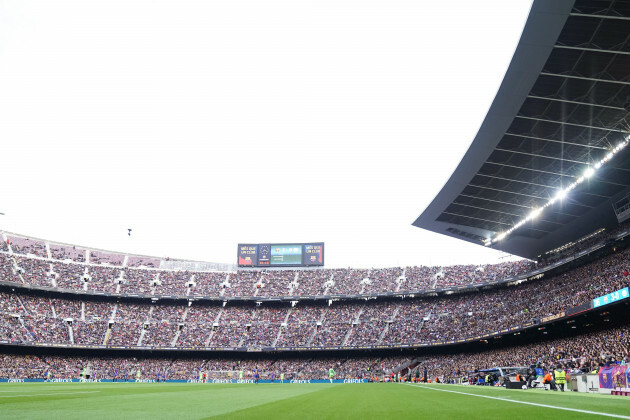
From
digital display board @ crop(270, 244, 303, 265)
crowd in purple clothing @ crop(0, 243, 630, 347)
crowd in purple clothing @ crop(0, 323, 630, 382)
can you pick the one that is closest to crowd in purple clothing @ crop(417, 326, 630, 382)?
crowd in purple clothing @ crop(0, 323, 630, 382)

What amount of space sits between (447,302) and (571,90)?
45.0 metres

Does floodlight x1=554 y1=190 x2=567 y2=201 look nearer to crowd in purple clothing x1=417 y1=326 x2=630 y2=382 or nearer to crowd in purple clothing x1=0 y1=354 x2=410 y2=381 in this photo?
crowd in purple clothing x1=417 y1=326 x2=630 y2=382

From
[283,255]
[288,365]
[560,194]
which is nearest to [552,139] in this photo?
[560,194]

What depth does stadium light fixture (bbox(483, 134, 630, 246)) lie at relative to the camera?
26.3m

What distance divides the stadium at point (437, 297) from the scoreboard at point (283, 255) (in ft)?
0.73

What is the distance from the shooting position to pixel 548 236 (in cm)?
4444

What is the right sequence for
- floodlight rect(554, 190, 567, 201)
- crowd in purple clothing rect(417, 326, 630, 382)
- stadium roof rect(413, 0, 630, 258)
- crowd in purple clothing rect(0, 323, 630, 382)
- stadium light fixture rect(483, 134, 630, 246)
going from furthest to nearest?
crowd in purple clothing rect(0, 323, 630, 382)
floodlight rect(554, 190, 567, 201)
crowd in purple clothing rect(417, 326, 630, 382)
stadium light fixture rect(483, 134, 630, 246)
stadium roof rect(413, 0, 630, 258)

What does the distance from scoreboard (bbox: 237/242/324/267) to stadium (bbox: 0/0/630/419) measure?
0.22 metres

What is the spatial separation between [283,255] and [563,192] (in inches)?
1765

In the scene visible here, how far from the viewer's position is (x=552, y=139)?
2711 cm

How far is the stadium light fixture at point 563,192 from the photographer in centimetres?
2630

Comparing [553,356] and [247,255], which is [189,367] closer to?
[247,255]

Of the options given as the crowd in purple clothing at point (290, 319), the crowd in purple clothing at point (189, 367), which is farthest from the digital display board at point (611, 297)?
the crowd in purple clothing at point (189, 367)

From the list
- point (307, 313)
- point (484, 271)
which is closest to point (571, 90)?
point (484, 271)
